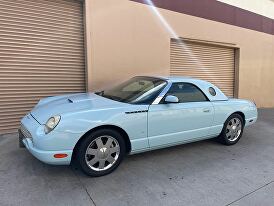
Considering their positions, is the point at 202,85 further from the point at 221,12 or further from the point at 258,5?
the point at 258,5

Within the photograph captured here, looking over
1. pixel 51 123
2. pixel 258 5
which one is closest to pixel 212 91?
pixel 51 123

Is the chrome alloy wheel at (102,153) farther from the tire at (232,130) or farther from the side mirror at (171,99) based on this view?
the tire at (232,130)

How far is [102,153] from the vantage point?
338 cm

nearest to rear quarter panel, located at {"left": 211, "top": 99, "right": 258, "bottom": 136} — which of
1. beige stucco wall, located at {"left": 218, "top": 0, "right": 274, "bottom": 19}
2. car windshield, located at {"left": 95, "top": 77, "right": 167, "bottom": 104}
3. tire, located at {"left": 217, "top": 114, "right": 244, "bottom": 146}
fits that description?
tire, located at {"left": 217, "top": 114, "right": 244, "bottom": 146}

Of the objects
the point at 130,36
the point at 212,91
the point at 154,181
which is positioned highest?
the point at 130,36

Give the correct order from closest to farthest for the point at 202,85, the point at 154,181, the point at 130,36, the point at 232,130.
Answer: the point at 154,181
the point at 202,85
the point at 232,130
the point at 130,36

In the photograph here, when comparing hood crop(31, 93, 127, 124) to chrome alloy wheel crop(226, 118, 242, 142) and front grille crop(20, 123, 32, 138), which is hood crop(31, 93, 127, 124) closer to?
front grille crop(20, 123, 32, 138)

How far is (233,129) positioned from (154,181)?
2411mm

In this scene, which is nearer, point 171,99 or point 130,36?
point 171,99

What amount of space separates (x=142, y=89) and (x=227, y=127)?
1975mm

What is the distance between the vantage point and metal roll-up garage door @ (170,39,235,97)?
822cm

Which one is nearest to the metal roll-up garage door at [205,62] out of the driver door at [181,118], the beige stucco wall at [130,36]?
the beige stucco wall at [130,36]

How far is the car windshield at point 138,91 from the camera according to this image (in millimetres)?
3857

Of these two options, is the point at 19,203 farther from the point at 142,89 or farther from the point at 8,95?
the point at 8,95
